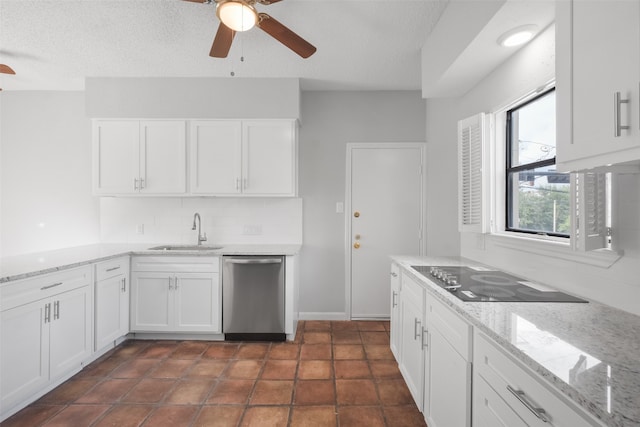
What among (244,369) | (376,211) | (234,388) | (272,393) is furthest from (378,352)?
(376,211)

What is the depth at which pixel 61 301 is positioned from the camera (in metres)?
2.22

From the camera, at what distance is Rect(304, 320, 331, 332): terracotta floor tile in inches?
133

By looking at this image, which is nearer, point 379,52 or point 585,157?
point 585,157

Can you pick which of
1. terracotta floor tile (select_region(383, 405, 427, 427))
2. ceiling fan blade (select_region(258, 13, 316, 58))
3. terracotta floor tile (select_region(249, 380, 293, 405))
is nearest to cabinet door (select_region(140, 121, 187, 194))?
ceiling fan blade (select_region(258, 13, 316, 58))

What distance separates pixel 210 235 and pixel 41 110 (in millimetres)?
2474

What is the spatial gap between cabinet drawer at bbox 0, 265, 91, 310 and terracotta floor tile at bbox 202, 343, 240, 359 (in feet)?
3.81

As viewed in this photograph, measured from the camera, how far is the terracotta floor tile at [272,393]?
83.0 inches

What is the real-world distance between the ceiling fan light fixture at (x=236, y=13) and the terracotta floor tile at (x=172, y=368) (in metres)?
2.52

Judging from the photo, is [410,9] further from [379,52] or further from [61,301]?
[61,301]

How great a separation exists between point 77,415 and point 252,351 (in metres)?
1.28

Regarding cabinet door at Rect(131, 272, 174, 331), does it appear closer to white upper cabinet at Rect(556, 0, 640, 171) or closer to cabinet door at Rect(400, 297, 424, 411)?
cabinet door at Rect(400, 297, 424, 411)

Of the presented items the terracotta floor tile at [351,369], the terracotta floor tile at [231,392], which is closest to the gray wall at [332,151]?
the terracotta floor tile at [351,369]

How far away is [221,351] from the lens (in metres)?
2.86

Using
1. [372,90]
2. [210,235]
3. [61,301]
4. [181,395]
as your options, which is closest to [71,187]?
[210,235]
